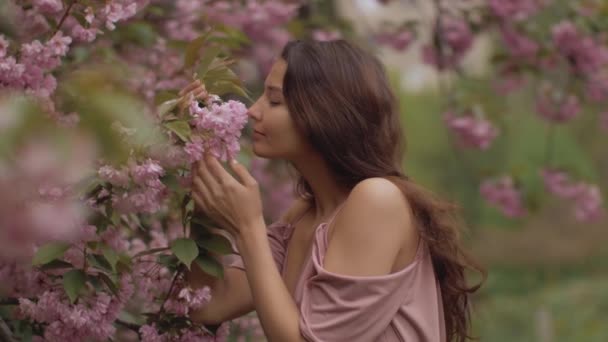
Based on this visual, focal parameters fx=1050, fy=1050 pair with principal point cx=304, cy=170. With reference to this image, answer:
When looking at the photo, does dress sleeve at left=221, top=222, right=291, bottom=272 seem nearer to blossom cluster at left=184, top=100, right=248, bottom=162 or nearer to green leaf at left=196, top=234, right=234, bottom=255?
green leaf at left=196, top=234, right=234, bottom=255

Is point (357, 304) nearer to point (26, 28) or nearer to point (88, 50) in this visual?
point (26, 28)

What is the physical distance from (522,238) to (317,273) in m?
12.9

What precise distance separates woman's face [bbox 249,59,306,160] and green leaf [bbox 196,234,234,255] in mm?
183

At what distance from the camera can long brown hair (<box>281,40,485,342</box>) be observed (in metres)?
1.93

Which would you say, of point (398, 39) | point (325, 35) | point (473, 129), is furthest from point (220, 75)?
point (398, 39)

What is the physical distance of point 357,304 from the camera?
6.13 ft

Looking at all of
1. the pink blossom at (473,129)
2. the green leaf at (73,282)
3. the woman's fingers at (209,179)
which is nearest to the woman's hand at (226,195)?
the woman's fingers at (209,179)

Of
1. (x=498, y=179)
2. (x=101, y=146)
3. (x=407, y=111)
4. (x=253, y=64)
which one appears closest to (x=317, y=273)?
(x=101, y=146)

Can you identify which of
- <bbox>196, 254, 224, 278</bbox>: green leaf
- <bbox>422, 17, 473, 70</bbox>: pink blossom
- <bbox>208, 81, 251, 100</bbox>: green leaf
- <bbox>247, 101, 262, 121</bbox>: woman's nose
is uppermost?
<bbox>208, 81, 251, 100</bbox>: green leaf

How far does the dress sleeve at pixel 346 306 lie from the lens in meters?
1.86

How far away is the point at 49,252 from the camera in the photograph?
5.85ft

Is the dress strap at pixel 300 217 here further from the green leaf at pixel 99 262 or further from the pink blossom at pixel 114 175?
the pink blossom at pixel 114 175

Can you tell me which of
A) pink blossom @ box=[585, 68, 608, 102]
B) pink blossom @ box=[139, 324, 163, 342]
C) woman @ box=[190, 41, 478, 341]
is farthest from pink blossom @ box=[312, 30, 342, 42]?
pink blossom @ box=[139, 324, 163, 342]

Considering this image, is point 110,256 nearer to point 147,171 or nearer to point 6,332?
point 147,171
